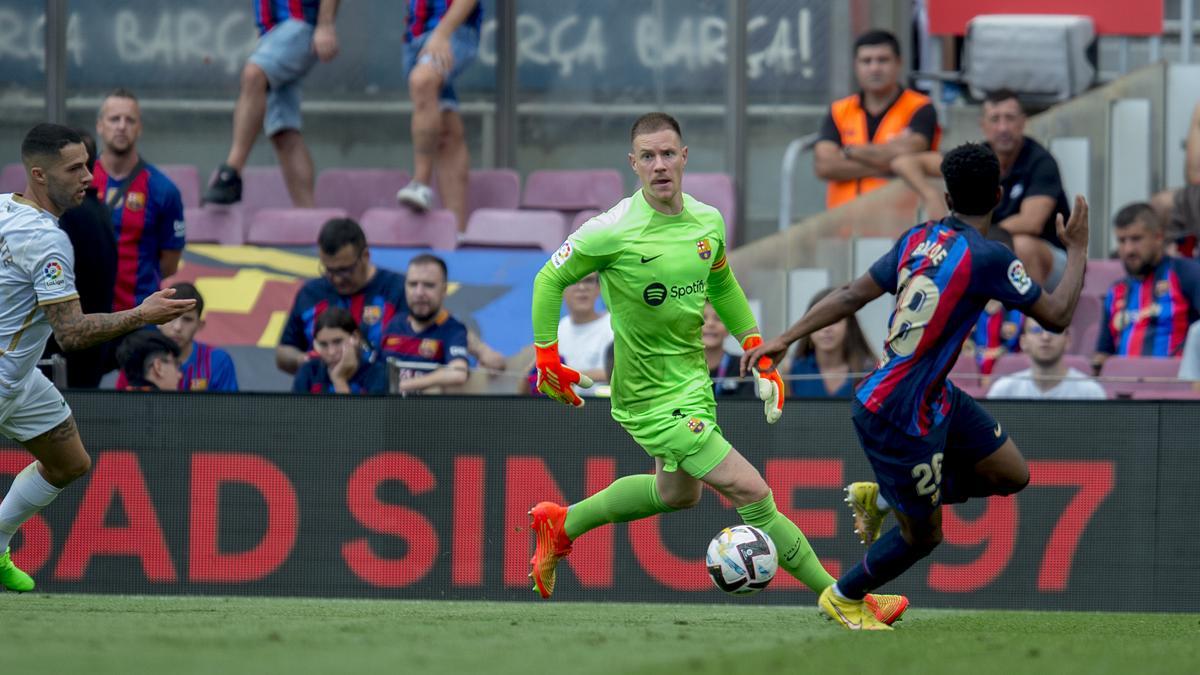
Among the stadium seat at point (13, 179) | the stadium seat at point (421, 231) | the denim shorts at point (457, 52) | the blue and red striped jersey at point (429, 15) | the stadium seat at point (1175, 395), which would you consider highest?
the blue and red striped jersey at point (429, 15)

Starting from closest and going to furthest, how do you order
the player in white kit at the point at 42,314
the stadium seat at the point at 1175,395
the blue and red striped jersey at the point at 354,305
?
the player in white kit at the point at 42,314 < the stadium seat at the point at 1175,395 < the blue and red striped jersey at the point at 354,305

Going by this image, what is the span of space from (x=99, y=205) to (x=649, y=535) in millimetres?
3709

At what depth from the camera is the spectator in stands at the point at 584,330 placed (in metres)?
11.2

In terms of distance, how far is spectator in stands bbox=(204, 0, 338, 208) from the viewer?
1392 cm

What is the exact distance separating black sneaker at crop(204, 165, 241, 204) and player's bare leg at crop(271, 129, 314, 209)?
387mm

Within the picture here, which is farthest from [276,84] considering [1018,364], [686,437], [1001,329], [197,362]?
[686,437]

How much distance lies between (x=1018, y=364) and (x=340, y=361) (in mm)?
4034

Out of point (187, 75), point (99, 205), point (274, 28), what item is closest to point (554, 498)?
point (99, 205)

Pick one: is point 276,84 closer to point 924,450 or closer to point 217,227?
point 217,227

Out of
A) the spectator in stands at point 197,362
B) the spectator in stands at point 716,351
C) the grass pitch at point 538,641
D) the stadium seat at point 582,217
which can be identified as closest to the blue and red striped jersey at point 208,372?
the spectator in stands at point 197,362

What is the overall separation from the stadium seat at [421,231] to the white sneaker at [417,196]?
0.09 metres

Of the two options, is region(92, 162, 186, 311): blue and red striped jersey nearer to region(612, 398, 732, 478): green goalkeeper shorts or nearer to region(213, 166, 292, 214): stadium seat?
region(213, 166, 292, 214): stadium seat

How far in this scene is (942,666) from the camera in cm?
629

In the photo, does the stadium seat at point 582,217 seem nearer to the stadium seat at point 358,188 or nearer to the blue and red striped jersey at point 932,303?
the stadium seat at point 358,188
